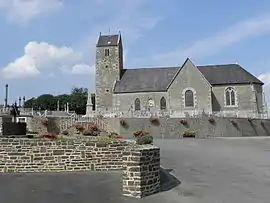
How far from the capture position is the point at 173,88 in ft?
181

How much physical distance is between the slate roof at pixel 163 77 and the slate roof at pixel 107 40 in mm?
5794

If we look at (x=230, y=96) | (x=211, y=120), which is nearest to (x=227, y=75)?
(x=230, y=96)

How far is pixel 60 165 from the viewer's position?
14.0 meters

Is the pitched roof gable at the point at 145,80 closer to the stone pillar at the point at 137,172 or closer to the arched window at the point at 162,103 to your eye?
the arched window at the point at 162,103

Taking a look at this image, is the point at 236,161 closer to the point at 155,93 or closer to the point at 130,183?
the point at 130,183

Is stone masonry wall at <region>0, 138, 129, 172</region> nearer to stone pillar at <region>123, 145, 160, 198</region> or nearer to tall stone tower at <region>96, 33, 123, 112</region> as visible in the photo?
stone pillar at <region>123, 145, 160, 198</region>

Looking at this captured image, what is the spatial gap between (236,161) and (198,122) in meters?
22.2

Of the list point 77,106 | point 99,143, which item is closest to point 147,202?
point 99,143

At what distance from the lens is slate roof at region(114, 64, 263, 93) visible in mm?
57031

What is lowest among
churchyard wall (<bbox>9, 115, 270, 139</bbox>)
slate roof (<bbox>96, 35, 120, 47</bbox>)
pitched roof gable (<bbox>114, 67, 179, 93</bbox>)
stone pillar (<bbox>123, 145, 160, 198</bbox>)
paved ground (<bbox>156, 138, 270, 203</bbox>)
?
paved ground (<bbox>156, 138, 270, 203</bbox>)

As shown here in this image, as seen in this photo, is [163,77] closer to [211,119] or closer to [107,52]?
[107,52]

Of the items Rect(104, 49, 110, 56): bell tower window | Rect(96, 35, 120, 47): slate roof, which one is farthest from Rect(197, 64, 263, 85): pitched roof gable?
Rect(104, 49, 110, 56): bell tower window

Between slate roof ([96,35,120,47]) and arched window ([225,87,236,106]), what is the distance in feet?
65.7

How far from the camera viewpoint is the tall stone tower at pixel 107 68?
61625 mm
